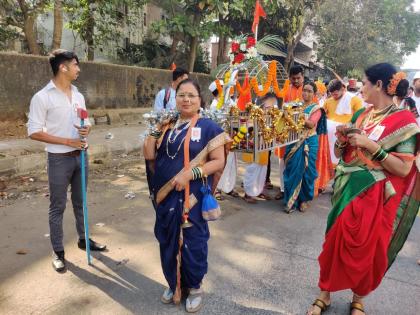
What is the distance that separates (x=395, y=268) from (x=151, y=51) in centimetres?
1263

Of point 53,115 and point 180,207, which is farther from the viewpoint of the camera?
point 53,115

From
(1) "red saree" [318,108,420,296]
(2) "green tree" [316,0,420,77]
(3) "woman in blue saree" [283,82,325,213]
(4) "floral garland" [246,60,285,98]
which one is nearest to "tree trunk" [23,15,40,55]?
(4) "floral garland" [246,60,285,98]

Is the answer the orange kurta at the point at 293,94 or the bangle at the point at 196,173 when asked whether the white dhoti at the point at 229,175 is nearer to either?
the orange kurta at the point at 293,94

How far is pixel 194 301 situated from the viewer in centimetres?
261

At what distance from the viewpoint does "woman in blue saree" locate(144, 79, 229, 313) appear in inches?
96.9

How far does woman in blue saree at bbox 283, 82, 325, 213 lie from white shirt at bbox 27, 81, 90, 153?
2.85 meters

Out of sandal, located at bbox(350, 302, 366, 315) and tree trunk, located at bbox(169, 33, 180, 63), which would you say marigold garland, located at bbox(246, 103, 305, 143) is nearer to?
sandal, located at bbox(350, 302, 366, 315)

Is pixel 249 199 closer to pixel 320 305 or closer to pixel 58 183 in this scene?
pixel 320 305

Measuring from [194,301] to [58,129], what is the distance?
1.74 m

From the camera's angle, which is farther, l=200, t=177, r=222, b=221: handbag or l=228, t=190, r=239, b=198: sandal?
l=228, t=190, r=239, b=198: sandal

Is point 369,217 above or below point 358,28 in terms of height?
below

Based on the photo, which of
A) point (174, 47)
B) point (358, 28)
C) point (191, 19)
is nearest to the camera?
point (191, 19)

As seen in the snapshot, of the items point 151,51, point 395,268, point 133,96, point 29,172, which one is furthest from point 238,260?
Result: point 151,51

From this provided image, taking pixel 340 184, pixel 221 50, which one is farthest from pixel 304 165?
pixel 221 50
